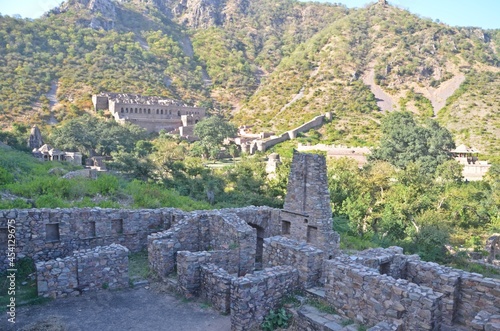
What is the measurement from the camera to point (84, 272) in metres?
9.12

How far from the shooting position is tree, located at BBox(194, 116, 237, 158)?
53.4 m

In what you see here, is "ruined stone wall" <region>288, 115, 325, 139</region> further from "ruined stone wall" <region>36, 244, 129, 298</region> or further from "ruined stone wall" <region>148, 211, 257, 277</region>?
"ruined stone wall" <region>36, 244, 129, 298</region>

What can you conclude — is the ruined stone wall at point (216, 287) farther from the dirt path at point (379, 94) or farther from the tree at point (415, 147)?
the dirt path at point (379, 94)

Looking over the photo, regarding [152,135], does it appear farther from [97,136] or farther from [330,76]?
[330,76]

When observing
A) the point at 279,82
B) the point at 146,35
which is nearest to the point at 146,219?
the point at 279,82

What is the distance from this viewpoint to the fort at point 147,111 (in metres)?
70.5

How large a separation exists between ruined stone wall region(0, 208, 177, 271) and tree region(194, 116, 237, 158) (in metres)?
40.0

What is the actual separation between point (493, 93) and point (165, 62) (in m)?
83.3

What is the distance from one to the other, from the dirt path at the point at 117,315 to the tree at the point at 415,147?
3871 centimetres

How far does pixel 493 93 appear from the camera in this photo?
77.0m

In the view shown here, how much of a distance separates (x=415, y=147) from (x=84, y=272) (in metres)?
42.5

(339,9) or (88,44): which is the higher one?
(339,9)

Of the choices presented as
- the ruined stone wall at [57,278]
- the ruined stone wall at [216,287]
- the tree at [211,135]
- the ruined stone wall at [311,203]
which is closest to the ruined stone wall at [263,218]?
the ruined stone wall at [311,203]

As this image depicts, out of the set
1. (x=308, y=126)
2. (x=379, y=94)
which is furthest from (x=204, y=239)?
(x=379, y=94)
